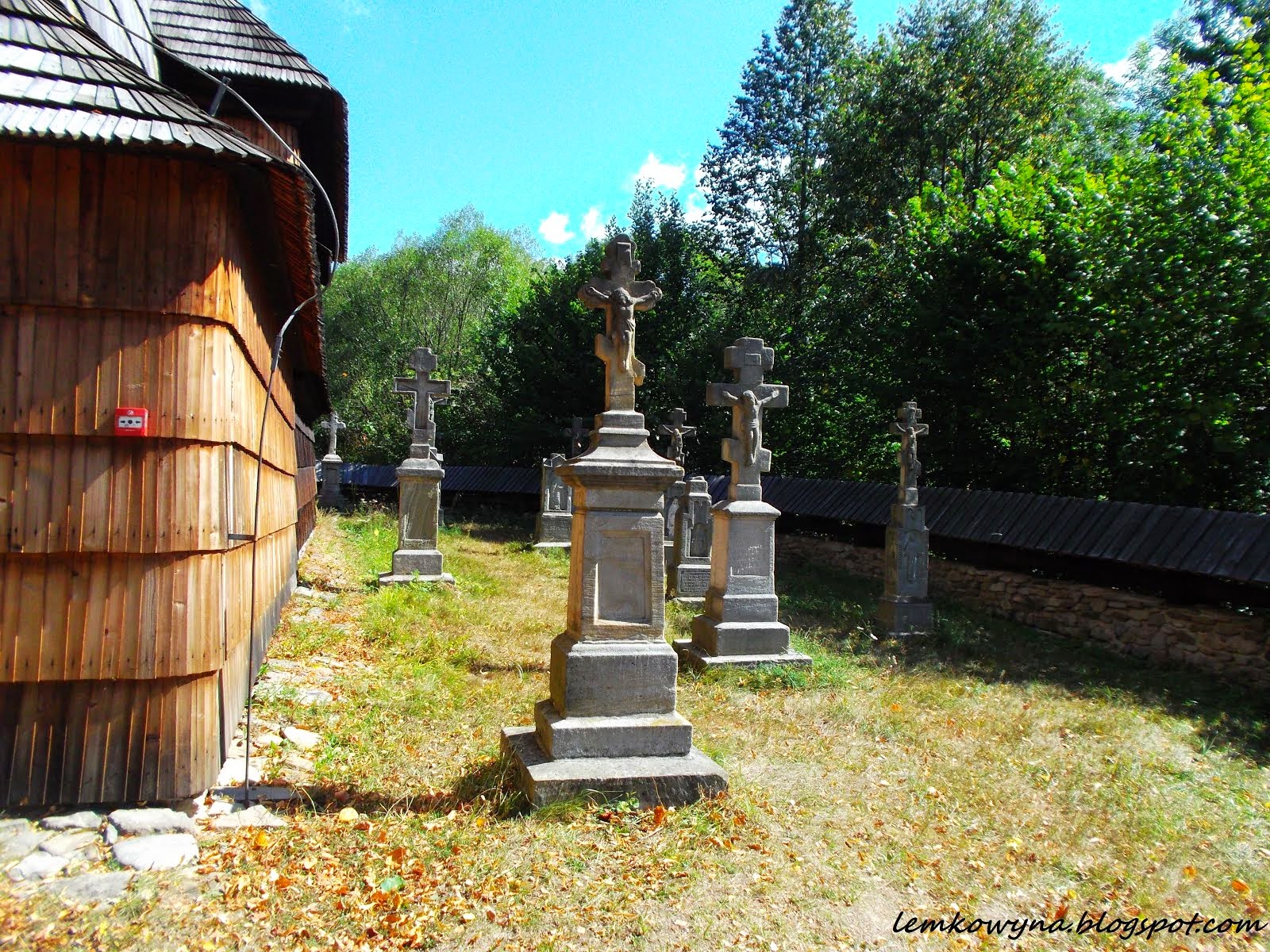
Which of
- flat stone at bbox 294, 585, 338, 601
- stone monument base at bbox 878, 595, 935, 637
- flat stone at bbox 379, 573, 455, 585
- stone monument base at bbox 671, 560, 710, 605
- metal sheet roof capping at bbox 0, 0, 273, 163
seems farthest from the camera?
stone monument base at bbox 671, 560, 710, 605

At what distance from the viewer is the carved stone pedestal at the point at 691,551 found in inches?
477

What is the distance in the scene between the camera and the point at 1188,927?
389 cm

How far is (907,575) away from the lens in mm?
10516

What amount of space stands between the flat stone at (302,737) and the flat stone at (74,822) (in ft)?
4.24

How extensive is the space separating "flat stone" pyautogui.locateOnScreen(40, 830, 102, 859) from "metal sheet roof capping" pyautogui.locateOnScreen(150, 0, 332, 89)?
6971mm

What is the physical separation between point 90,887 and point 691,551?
9551 millimetres

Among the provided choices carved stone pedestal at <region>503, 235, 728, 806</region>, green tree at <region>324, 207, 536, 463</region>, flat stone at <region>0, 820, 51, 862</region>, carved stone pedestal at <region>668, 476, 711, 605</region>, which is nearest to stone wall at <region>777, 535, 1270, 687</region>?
carved stone pedestal at <region>668, 476, 711, 605</region>

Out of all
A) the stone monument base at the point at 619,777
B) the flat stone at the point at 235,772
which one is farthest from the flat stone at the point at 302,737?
the stone monument base at the point at 619,777

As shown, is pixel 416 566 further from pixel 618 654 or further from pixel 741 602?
pixel 618 654

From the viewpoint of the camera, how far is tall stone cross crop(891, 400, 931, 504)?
34.4 ft

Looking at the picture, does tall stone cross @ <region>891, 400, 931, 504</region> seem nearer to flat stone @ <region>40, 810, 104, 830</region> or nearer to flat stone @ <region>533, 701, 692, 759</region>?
flat stone @ <region>533, 701, 692, 759</region>

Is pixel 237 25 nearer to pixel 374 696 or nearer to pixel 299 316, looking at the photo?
pixel 299 316

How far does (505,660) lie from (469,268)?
35.8 m

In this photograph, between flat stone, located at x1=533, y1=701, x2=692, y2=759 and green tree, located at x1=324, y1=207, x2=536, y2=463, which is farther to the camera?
green tree, located at x1=324, y1=207, x2=536, y2=463
